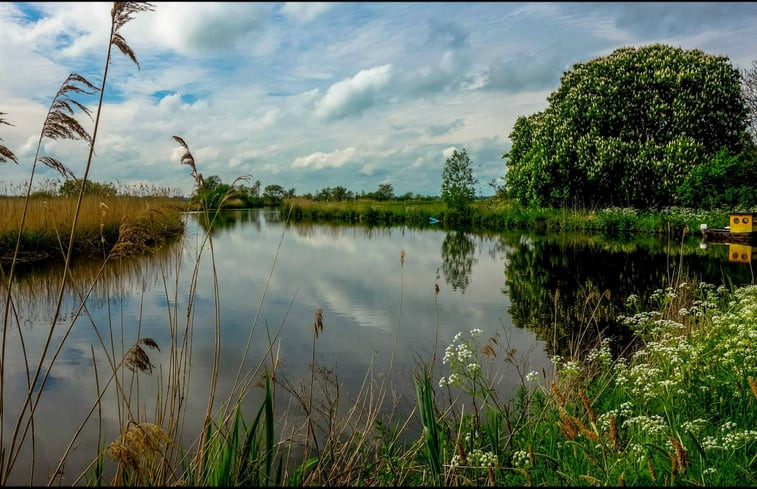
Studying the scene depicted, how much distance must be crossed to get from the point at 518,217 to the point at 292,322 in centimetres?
2650

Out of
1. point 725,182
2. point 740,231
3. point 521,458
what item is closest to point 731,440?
point 521,458

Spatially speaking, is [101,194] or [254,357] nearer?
[254,357]

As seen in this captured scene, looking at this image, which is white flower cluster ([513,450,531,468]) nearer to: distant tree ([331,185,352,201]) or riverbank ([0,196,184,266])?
riverbank ([0,196,184,266])

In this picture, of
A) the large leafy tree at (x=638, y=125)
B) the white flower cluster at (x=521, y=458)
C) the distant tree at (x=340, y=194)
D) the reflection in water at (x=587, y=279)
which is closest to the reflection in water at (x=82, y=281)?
the white flower cluster at (x=521, y=458)

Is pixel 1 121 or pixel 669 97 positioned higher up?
pixel 669 97

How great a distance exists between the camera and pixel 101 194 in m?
18.1

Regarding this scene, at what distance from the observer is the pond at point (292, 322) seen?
446 cm

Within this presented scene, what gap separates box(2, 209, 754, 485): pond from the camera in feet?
14.6

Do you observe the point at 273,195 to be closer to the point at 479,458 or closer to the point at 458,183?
Result: the point at 458,183

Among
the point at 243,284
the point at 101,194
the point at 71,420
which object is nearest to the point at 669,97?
the point at 243,284

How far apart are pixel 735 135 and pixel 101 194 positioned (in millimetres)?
28615

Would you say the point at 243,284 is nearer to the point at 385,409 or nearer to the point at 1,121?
the point at 385,409

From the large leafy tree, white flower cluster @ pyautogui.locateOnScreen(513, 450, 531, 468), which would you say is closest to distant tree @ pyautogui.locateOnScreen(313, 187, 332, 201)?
the large leafy tree

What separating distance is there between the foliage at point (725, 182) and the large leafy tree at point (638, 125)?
3.61 ft
